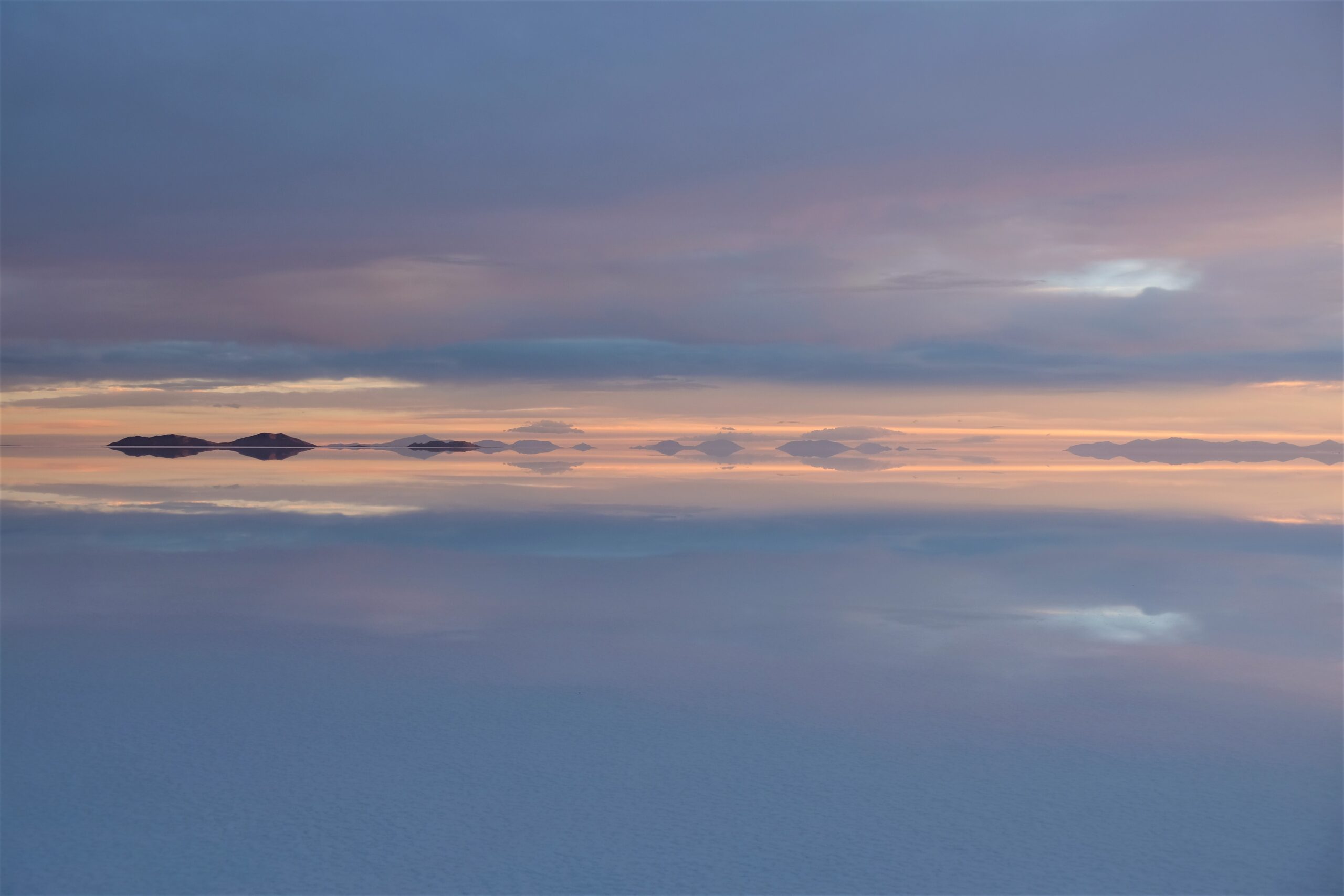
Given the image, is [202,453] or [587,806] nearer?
[587,806]

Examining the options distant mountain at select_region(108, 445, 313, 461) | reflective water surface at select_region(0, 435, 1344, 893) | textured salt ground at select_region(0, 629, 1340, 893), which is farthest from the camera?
distant mountain at select_region(108, 445, 313, 461)

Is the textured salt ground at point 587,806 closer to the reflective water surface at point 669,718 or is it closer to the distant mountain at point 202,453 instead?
the reflective water surface at point 669,718

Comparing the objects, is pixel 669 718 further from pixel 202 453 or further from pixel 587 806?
pixel 202 453

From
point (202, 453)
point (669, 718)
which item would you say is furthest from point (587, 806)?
point (202, 453)

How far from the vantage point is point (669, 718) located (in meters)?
8.88

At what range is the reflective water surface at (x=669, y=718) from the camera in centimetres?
620

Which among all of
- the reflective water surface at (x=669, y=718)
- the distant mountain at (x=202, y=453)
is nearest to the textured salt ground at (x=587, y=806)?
the reflective water surface at (x=669, y=718)

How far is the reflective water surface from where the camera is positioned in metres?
6.20

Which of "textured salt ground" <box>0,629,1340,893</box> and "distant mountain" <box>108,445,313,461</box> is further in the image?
"distant mountain" <box>108,445,313,461</box>

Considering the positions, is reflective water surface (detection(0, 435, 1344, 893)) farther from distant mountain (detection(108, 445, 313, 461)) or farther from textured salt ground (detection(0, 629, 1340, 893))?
distant mountain (detection(108, 445, 313, 461))

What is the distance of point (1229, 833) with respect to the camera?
6.58 m

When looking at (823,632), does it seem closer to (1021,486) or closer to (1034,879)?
(1034,879)

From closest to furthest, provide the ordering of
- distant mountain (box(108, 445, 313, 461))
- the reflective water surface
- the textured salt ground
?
the textured salt ground < the reflective water surface < distant mountain (box(108, 445, 313, 461))

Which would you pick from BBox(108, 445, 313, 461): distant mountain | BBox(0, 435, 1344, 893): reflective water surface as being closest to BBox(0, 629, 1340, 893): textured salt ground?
BBox(0, 435, 1344, 893): reflective water surface
